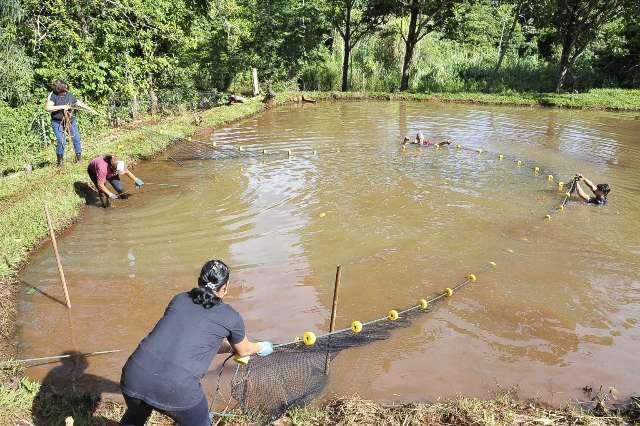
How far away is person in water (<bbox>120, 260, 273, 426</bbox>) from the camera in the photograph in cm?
279

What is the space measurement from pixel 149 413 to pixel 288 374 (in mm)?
1557

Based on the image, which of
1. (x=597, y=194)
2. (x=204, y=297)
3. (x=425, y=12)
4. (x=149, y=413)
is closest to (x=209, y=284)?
(x=204, y=297)

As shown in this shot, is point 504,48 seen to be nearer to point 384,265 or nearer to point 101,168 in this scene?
point 384,265

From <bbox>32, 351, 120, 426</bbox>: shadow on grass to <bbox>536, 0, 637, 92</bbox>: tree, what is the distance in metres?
26.6

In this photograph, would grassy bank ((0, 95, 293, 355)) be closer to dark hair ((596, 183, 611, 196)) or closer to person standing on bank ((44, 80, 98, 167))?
person standing on bank ((44, 80, 98, 167))

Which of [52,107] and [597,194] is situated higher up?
[52,107]

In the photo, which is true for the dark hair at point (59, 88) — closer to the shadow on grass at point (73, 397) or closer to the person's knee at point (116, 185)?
the person's knee at point (116, 185)

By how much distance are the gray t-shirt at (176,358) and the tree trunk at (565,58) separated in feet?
89.0

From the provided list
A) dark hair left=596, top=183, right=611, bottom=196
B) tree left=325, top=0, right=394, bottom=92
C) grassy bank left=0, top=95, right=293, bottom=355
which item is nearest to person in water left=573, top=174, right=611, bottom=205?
dark hair left=596, top=183, right=611, bottom=196

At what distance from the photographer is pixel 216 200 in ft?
30.7

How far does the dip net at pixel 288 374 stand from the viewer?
4.08 meters

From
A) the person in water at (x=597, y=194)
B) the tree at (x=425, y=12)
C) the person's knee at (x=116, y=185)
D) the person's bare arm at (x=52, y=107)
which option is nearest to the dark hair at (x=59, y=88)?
the person's bare arm at (x=52, y=107)

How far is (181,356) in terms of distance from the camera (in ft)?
9.21

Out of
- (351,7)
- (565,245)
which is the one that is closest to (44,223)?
(565,245)
